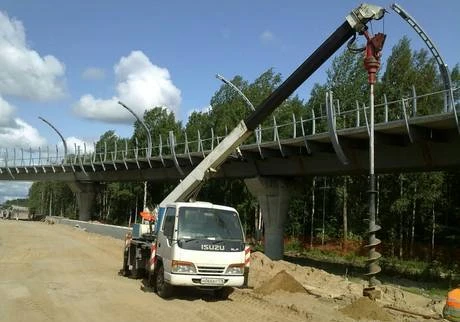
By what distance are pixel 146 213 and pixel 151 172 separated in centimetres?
2870

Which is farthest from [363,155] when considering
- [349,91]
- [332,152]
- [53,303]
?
[349,91]

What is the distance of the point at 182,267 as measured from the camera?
12.7 m

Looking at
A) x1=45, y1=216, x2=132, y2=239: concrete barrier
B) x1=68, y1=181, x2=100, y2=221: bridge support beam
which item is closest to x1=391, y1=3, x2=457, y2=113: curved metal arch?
x1=45, y1=216, x2=132, y2=239: concrete barrier

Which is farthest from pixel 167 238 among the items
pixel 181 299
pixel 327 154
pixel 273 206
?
pixel 273 206

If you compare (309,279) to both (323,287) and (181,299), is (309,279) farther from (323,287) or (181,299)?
(181,299)

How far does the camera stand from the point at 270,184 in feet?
107

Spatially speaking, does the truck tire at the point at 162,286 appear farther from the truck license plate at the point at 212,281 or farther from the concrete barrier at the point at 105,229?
the concrete barrier at the point at 105,229

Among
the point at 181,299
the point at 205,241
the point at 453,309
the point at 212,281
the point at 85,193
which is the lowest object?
the point at 181,299

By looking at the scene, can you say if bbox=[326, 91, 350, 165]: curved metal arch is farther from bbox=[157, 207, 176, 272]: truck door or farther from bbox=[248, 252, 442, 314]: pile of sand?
bbox=[157, 207, 176, 272]: truck door

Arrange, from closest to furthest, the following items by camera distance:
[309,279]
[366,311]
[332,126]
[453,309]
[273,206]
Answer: [453,309] → [366,311] → [309,279] → [332,126] → [273,206]

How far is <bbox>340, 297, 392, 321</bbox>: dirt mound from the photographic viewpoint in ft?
37.6

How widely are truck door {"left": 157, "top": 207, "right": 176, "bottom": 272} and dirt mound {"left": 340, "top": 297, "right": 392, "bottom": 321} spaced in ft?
13.4

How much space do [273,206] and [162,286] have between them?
19.9 meters

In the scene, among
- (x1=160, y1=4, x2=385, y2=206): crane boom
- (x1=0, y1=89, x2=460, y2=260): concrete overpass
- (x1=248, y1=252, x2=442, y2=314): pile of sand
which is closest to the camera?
(x1=248, y1=252, x2=442, y2=314): pile of sand
